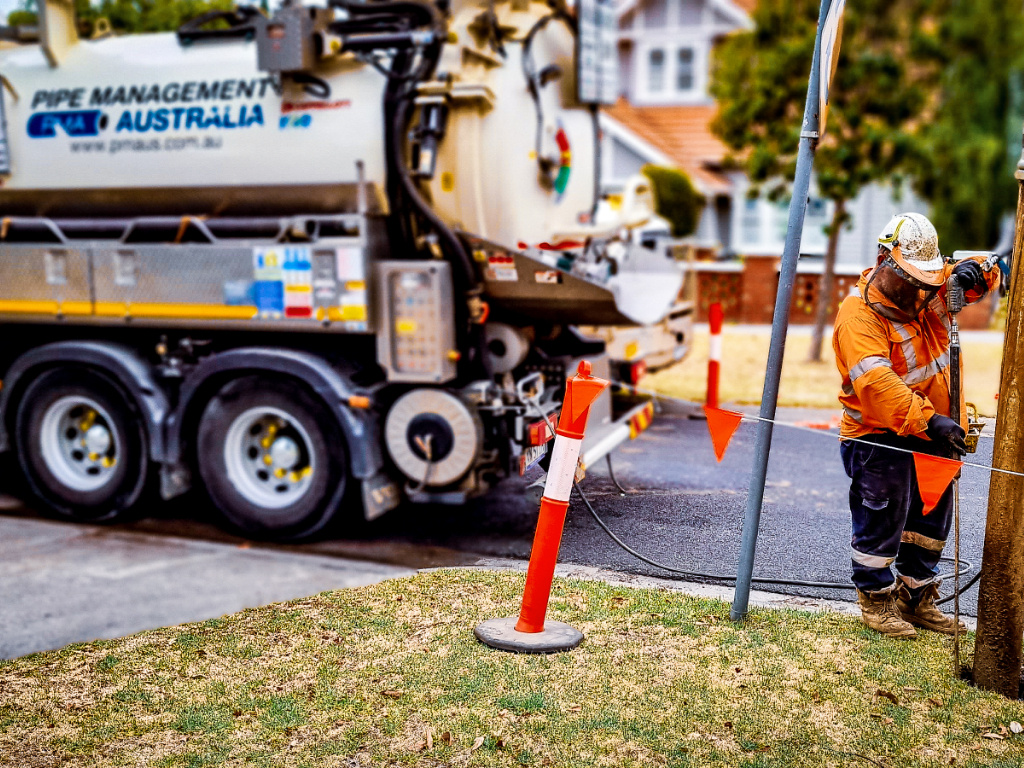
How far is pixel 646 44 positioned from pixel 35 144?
22.4 metres

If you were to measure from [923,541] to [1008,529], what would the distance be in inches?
27.8

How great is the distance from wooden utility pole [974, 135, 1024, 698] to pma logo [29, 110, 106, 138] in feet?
17.6

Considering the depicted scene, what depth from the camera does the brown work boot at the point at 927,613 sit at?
184 inches

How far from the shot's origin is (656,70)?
2764cm

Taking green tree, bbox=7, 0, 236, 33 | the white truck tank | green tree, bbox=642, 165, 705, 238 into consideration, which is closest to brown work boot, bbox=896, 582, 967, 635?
the white truck tank

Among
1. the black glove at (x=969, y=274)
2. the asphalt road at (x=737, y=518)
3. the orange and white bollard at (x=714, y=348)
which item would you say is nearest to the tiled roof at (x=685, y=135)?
the orange and white bollard at (x=714, y=348)

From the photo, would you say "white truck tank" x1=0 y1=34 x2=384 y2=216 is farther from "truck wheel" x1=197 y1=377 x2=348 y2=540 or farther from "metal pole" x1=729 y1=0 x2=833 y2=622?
"metal pole" x1=729 y1=0 x2=833 y2=622

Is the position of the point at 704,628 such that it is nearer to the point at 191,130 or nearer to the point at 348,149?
the point at 348,149

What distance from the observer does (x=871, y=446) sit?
4500 millimetres

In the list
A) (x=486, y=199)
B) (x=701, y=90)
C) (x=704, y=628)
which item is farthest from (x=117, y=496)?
(x=701, y=90)

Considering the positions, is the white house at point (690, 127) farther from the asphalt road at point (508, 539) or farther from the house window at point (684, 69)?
the asphalt road at point (508, 539)

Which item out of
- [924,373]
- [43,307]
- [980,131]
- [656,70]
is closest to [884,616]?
[924,373]

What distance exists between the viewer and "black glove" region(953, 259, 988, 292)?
4180mm

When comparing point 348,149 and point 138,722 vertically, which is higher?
point 348,149
